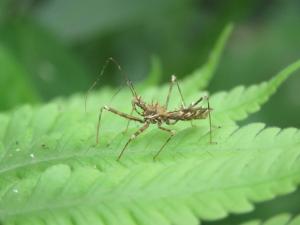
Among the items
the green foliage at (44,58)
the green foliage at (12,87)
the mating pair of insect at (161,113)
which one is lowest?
the mating pair of insect at (161,113)

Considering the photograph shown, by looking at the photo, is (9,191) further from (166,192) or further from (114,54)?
(114,54)

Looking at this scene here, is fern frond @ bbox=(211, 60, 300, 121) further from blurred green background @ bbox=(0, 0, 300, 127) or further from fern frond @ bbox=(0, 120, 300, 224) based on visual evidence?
blurred green background @ bbox=(0, 0, 300, 127)

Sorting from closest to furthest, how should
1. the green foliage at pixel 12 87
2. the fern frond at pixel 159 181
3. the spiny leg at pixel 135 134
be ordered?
the fern frond at pixel 159 181 → the spiny leg at pixel 135 134 → the green foliage at pixel 12 87

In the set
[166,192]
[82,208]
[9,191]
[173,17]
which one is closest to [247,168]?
[166,192]

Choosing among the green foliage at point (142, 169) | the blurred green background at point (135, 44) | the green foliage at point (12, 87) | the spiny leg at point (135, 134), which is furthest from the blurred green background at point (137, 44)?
the green foliage at point (142, 169)

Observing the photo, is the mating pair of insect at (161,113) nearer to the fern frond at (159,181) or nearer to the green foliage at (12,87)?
the fern frond at (159,181)

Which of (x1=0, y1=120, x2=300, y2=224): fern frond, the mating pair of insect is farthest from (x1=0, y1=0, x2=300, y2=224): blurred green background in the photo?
(x1=0, y1=120, x2=300, y2=224): fern frond
